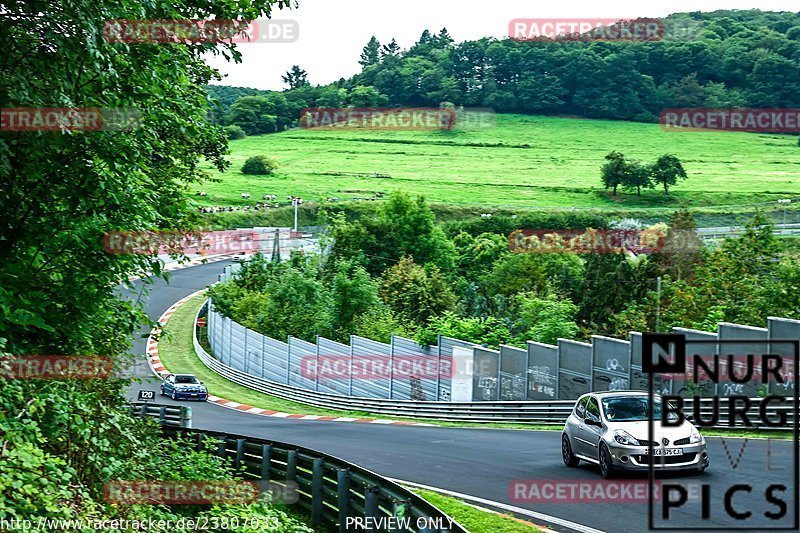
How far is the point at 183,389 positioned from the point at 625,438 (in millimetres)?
34550

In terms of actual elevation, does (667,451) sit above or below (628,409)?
below

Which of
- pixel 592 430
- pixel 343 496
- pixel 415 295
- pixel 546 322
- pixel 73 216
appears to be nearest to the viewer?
pixel 73 216

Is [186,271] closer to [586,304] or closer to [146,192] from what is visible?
[586,304]

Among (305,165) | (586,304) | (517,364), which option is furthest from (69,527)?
(305,165)

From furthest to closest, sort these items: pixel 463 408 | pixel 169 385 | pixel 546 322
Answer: pixel 169 385, pixel 546 322, pixel 463 408

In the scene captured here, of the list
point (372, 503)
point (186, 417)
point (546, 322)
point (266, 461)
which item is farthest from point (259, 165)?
point (372, 503)

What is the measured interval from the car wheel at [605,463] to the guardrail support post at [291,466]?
5.62 m

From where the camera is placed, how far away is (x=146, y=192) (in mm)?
14602

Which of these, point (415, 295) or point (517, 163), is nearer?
point (415, 295)

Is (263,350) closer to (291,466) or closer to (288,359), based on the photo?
(288,359)

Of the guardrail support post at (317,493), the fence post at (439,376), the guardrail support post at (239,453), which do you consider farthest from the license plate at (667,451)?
the fence post at (439,376)

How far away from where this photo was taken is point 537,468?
763 inches

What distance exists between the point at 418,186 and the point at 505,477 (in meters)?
121

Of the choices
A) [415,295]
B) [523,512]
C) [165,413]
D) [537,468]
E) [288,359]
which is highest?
[523,512]
